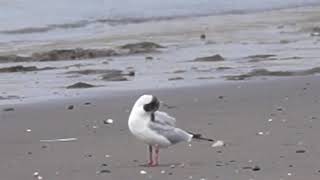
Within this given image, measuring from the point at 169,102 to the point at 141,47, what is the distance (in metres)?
6.97

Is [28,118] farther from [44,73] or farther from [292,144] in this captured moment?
[44,73]

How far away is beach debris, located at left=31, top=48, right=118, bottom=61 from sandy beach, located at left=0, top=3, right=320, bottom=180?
24 millimetres

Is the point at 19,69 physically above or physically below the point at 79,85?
below

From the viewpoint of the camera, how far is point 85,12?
1136 inches

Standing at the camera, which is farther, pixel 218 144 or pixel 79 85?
pixel 79 85

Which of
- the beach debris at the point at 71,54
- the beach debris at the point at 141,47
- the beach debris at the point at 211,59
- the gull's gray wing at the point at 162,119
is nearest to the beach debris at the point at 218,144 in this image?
the gull's gray wing at the point at 162,119

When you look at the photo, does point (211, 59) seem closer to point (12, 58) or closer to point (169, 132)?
point (12, 58)

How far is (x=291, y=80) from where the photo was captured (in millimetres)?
13570

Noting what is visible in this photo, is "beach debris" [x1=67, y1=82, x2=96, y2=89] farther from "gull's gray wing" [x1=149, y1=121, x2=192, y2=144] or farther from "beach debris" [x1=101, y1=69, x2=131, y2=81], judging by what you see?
"gull's gray wing" [x1=149, y1=121, x2=192, y2=144]

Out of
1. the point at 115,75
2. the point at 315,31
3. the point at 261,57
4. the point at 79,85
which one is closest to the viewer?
the point at 79,85

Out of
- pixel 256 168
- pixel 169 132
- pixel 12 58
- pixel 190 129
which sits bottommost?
pixel 12 58

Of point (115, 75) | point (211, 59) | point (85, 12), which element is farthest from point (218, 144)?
point (85, 12)

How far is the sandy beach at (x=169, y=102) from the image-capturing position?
8438 millimetres

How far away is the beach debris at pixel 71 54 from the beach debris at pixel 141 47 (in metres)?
0.36
